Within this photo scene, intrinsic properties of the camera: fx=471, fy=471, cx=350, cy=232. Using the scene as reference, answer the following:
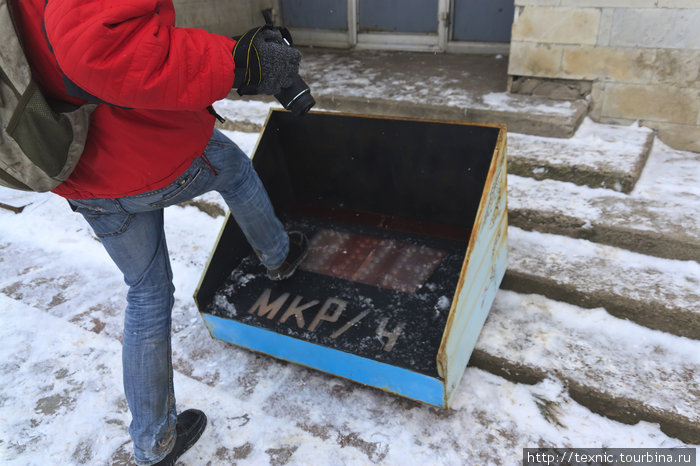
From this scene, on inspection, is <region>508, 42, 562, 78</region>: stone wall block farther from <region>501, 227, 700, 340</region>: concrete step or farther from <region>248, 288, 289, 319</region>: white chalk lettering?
<region>248, 288, 289, 319</region>: white chalk lettering

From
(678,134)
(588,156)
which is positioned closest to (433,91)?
(588,156)

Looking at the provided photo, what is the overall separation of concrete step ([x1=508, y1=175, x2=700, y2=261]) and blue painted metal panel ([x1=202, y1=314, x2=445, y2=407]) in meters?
1.29

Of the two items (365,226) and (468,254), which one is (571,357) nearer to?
(468,254)

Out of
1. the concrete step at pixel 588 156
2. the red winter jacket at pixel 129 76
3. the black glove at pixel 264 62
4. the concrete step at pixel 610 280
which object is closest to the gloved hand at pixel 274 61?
the black glove at pixel 264 62

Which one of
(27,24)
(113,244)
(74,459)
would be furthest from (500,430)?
(27,24)

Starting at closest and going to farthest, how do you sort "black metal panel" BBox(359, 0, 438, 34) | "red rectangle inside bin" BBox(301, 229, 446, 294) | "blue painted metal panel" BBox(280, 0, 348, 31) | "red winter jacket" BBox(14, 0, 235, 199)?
"red winter jacket" BBox(14, 0, 235, 199)
"red rectangle inside bin" BBox(301, 229, 446, 294)
"black metal panel" BBox(359, 0, 438, 34)
"blue painted metal panel" BBox(280, 0, 348, 31)

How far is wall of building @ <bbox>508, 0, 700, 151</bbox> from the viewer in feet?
9.56

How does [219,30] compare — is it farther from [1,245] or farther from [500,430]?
[500,430]

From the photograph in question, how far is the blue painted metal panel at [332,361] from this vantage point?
167 cm

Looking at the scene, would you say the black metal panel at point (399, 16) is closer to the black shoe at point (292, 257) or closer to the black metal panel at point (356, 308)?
the black metal panel at point (356, 308)

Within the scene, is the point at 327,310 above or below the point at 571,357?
above

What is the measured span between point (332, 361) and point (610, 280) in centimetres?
134

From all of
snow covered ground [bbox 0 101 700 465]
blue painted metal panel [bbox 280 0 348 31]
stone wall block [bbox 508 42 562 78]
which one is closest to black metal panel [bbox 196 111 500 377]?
snow covered ground [bbox 0 101 700 465]

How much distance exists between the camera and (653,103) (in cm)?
314
